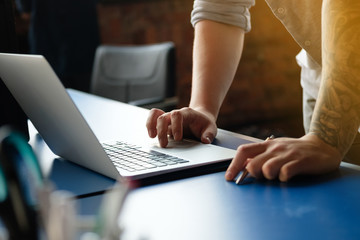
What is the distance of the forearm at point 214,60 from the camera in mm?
1197

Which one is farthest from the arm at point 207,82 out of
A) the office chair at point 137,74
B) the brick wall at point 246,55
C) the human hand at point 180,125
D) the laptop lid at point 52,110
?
the brick wall at point 246,55

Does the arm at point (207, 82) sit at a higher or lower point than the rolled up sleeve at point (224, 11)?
lower

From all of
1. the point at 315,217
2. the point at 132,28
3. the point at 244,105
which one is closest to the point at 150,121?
the point at 315,217

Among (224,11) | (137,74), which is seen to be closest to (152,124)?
(224,11)

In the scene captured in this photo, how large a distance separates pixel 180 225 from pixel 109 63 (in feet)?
6.42

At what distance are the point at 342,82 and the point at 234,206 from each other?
1.04 feet

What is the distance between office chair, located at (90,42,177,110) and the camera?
2295 mm

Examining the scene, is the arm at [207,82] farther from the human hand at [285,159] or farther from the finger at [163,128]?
the human hand at [285,159]

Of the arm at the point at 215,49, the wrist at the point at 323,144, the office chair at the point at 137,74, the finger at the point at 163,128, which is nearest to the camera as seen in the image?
the wrist at the point at 323,144

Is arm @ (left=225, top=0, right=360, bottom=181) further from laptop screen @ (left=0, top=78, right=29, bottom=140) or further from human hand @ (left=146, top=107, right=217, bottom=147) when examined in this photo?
laptop screen @ (left=0, top=78, right=29, bottom=140)

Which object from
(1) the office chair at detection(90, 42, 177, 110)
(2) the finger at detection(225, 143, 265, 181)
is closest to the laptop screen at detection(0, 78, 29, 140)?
(2) the finger at detection(225, 143, 265, 181)

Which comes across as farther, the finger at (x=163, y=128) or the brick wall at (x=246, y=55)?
the brick wall at (x=246, y=55)

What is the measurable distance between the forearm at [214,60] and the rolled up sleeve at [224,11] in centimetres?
1

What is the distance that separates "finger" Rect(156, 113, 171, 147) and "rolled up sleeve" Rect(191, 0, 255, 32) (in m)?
0.34
